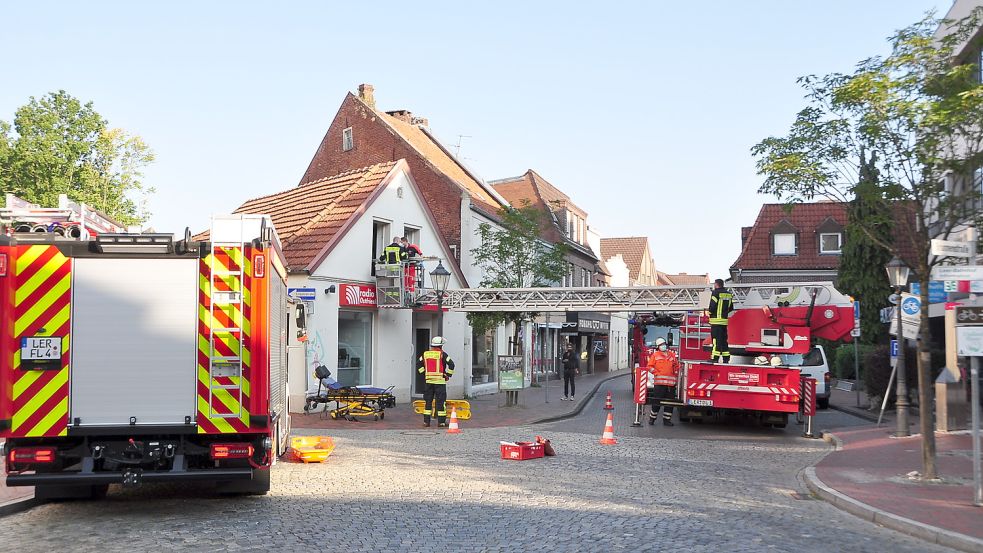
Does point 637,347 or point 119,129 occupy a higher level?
point 119,129

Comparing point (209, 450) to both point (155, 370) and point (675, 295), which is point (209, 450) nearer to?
point (155, 370)

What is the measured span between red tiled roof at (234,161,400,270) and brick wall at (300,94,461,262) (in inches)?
171

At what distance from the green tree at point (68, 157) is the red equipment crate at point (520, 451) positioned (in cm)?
2604

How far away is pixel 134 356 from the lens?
24.5 ft

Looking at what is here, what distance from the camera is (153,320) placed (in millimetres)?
7527

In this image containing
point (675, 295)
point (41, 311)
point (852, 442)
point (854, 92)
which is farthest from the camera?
point (675, 295)

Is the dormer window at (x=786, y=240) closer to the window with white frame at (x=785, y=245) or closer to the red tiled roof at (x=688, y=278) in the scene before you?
the window with white frame at (x=785, y=245)

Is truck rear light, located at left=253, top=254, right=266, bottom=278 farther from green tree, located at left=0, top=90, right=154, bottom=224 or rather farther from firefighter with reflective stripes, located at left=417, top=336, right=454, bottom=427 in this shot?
green tree, located at left=0, top=90, right=154, bottom=224

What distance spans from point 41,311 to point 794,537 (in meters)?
6.96

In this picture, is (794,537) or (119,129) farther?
(119,129)

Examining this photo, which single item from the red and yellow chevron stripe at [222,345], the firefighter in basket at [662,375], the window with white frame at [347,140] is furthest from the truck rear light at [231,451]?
the window with white frame at [347,140]

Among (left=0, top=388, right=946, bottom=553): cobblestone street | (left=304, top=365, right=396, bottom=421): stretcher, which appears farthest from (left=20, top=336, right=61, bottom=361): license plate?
(left=304, top=365, right=396, bottom=421): stretcher

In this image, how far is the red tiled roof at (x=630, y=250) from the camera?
65688mm

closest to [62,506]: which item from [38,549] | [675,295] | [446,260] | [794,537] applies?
[38,549]
